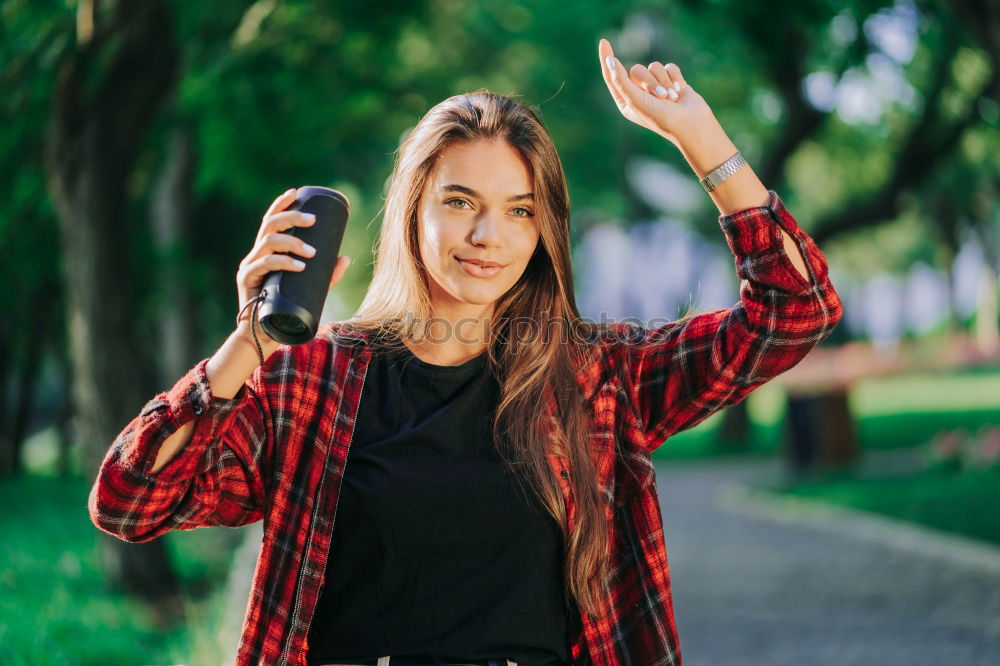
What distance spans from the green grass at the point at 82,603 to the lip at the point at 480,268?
4097mm

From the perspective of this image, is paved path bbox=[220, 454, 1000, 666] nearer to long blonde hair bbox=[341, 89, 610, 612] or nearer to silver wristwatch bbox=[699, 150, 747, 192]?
long blonde hair bbox=[341, 89, 610, 612]

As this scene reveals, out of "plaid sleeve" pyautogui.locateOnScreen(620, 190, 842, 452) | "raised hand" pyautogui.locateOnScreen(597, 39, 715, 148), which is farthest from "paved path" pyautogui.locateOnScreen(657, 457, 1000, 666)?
"raised hand" pyautogui.locateOnScreen(597, 39, 715, 148)

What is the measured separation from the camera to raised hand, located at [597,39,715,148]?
7.00 ft

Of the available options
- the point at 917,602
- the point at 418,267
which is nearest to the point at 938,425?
the point at 917,602

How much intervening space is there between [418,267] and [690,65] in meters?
20.1

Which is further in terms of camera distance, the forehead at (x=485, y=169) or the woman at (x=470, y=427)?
the forehead at (x=485, y=169)

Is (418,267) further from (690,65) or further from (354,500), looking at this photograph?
(690,65)

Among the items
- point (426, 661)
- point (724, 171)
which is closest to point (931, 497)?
point (724, 171)

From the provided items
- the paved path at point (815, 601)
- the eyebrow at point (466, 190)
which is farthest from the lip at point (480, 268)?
the paved path at point (815, 601)

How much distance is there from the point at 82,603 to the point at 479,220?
6.16 metres

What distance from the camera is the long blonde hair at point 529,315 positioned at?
2.15m

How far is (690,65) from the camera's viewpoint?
21391 millimetres

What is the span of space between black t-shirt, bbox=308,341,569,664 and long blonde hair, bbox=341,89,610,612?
0.06 metres

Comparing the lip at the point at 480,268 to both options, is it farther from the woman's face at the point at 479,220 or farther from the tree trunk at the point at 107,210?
the tree trunk at the point at 107,210
